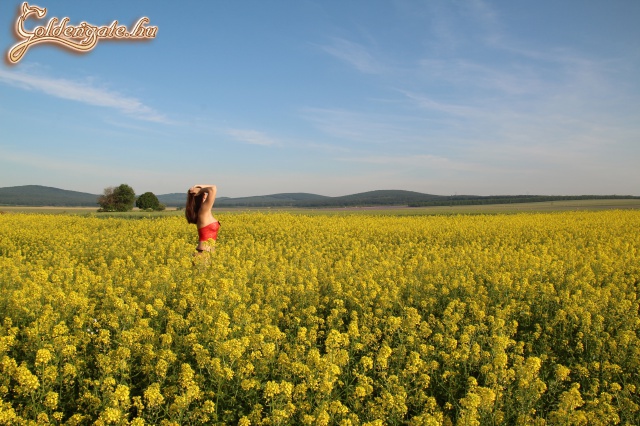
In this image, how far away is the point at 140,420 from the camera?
3.53m

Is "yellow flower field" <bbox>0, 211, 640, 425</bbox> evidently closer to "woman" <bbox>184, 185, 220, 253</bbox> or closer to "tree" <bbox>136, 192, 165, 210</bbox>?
"woman" <bbox>184, 185, 220, 253</bbox>

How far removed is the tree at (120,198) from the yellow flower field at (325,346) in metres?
71.5

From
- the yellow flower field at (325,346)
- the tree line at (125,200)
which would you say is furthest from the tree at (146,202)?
the yellow flower field at (325,346)

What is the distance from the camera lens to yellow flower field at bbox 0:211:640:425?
3936 mm

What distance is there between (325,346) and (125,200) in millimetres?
79000

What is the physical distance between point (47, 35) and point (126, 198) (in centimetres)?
6606

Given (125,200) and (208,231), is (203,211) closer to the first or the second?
(208,231)

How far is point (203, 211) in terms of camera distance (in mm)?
9562

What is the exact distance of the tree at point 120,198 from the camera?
7438 centimetres

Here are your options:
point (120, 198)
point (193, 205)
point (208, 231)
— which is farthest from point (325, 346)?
point (120, 198)

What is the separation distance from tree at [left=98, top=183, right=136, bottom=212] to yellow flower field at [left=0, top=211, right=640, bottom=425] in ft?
234

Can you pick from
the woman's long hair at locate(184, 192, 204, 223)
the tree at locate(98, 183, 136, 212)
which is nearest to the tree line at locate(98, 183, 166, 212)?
the tree at locate(98, 183, 136, 212)

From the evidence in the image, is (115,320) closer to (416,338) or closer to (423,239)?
(416,338)

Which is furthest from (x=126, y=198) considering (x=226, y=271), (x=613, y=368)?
(x=613, y=368)
